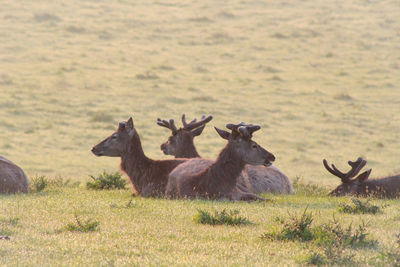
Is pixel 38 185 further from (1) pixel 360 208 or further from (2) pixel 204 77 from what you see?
(2) pixel 204 77

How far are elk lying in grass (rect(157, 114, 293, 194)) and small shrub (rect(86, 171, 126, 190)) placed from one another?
3.63 ft

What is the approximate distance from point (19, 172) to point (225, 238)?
567 cm

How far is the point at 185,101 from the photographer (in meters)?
31.4

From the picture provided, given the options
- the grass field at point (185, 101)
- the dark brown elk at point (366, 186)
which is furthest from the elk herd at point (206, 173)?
the grass field at point (185, 101)

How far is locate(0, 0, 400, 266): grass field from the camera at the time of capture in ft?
26.8

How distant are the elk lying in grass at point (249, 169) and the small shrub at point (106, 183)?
A: 3.63 feet

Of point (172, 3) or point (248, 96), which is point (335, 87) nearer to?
point (248, 96)

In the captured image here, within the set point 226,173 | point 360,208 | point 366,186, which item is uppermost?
point 226,173

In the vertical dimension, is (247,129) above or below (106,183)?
above

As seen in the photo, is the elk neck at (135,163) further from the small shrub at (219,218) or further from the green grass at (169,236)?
the small shrub at (219,218)

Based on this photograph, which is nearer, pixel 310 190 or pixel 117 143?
pixel 117 143

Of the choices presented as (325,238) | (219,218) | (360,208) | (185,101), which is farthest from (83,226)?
(185,101)

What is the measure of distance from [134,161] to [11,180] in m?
2.02

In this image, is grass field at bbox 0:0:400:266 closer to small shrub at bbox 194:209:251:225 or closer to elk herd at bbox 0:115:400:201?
small shrub at bbox 194:209:251:225
